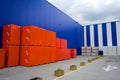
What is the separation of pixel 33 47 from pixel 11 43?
47.9 inches

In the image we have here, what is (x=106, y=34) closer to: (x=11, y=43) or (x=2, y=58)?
(x=11, y=43)

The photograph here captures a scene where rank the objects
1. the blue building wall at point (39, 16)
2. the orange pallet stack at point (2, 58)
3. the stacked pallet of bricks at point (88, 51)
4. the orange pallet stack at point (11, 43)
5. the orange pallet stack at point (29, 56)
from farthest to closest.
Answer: the stacked pallet of bricks at point (88, 51)
the blue building wall at point (39, 16)
the orange pallet stack at point (29, 56)
the orange pallet stack at point (11, 43)
the orange pallet stack at point (2, 58)

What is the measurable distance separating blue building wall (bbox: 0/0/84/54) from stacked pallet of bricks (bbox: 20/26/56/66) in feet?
4.72

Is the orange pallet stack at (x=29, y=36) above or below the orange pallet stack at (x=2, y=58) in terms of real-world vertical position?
above

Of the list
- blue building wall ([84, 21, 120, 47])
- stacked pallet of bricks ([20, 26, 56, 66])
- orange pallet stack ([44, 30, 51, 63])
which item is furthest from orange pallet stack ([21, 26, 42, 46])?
blue building wall ([84, 21, 120, 47])

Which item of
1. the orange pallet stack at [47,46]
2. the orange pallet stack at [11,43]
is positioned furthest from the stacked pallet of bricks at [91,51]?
the orange pallet stack at [11,43]

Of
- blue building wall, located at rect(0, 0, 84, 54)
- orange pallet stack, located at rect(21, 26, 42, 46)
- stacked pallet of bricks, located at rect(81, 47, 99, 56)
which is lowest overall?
stacked pallet of bricks, located at rect(81, 47, 99, 56)

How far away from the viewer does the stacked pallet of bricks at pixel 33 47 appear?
7542 mm

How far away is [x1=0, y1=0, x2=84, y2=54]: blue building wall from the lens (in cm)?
827

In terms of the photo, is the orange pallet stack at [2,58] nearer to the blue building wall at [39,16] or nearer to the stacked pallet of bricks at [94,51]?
the blue building wall at [39,16]

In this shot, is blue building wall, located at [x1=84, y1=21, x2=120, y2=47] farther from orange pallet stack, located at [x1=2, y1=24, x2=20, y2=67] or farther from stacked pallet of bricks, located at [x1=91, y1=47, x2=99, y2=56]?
orange pallet stack, located at [x1=2, y1=24, x2=20, y2=67]

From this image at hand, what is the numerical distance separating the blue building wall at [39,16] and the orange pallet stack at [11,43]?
2.42 ft

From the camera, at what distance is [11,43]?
24.3 feet

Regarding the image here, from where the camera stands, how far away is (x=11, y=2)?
8.52 metres
